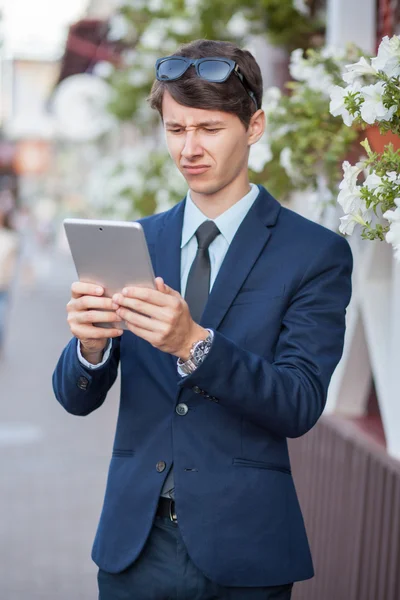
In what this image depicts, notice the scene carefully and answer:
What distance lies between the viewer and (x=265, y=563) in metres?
2.16

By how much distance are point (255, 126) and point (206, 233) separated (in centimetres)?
27

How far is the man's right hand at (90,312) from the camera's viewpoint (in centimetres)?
206

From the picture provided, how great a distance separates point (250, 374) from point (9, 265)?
9.94 m

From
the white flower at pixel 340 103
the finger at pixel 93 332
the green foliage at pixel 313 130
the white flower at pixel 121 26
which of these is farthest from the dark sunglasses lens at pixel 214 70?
the white flower at pixel 121 26

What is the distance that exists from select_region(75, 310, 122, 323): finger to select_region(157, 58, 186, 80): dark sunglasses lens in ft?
1.76

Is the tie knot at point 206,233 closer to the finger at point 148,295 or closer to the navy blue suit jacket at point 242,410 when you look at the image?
the navy blue suit jacket at point 242,410

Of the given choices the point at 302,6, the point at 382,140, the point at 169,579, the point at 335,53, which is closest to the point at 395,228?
the point at 382,140

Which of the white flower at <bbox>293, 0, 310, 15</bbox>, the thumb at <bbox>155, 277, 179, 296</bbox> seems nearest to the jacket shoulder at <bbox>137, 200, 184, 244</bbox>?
the thumb at <bbox>155, 277, 179, 296</bbox>

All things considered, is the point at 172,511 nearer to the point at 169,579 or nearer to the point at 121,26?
the point at 169,579

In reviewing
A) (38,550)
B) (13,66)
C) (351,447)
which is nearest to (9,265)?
(38,550)

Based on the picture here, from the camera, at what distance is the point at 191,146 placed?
7.16 feet

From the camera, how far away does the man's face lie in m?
2.19

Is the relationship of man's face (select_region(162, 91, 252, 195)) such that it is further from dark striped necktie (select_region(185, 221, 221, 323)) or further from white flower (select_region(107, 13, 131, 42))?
white flower (select_region(107, 13, 131, 42))

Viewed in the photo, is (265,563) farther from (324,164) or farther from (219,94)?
(324,164)
